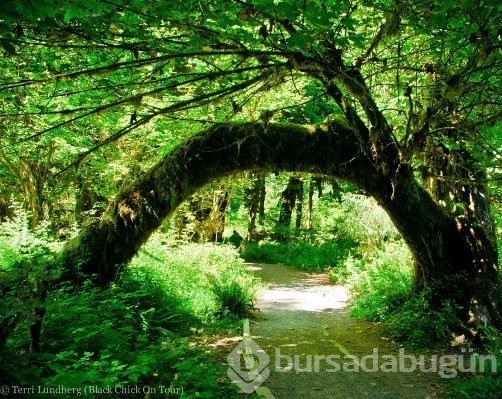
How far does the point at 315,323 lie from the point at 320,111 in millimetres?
8805

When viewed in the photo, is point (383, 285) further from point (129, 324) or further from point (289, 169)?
point (129, 324)

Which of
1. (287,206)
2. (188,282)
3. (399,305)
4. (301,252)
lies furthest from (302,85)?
(287,206)

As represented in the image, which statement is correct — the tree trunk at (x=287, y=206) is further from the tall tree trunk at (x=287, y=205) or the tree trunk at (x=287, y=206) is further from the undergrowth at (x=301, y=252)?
the undergrowth at (x=301, y=252)

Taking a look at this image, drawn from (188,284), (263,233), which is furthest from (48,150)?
(263,233)

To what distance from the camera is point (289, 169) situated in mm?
7754

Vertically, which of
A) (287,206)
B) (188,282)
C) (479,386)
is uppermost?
(287,206)

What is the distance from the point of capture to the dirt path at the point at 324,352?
5492 mm

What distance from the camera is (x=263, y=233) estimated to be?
2792cm

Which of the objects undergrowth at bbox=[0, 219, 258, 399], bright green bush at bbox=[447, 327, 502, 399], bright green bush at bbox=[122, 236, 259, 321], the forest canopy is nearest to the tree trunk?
bright green bush at bbox=[122, 236, 259, 321]

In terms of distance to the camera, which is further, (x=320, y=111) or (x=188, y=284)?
(x=320, y=111)

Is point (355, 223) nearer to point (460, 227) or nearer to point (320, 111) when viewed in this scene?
point (320, 111)

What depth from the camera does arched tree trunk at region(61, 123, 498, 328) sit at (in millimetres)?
7406

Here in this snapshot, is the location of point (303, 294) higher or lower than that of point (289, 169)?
lower

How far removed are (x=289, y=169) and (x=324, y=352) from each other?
3.27 metres
